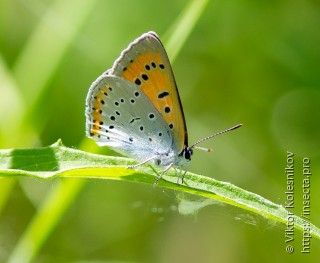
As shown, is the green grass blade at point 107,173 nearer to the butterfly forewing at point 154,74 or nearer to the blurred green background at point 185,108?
the butterfly forewing at point 154,74

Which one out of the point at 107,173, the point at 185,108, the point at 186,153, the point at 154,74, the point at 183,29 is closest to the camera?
the point at 107,173

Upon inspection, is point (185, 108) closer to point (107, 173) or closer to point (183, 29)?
point (183, 29)

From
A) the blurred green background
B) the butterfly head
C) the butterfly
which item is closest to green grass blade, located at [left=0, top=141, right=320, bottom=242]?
the butterfly

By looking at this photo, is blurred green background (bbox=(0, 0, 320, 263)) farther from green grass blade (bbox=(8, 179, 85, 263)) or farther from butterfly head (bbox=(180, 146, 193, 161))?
butterfly head (bbox=(180, 146, 193, 161))

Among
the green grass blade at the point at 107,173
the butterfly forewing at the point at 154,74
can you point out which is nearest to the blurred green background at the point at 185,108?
the butterfly forewing at the point at 154,74

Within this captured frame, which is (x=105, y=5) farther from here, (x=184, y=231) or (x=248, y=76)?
(x=184, y=231)

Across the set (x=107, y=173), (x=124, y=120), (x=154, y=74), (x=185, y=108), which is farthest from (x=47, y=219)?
(x=185, y=108)
